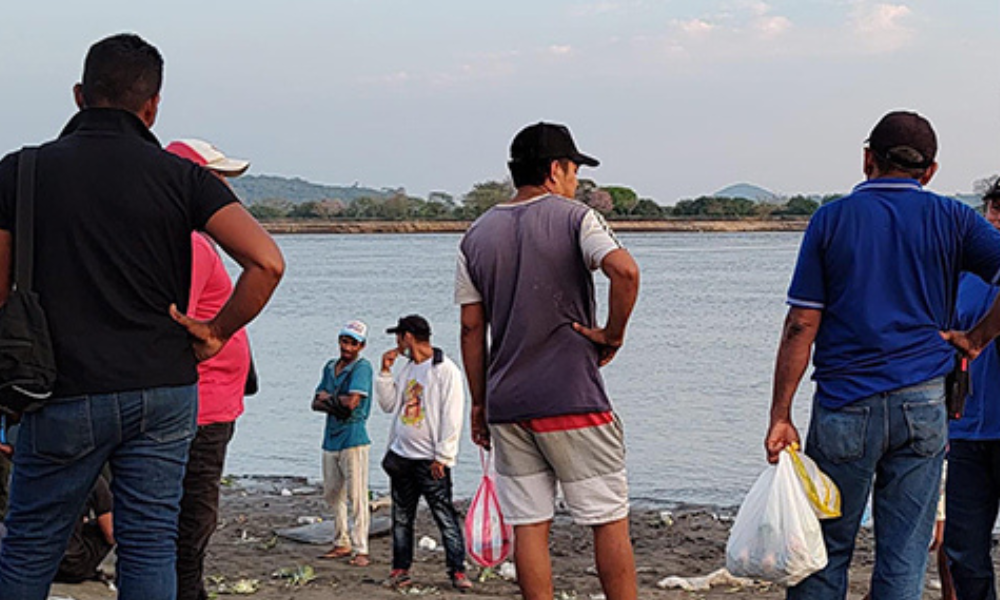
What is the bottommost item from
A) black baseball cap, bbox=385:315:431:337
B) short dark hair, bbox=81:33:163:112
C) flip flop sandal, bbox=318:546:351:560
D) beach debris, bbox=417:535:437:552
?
beach debris, bbox=417:535:437:552

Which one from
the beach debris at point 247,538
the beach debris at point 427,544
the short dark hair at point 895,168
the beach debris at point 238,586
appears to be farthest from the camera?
the beach debris at point 247,538

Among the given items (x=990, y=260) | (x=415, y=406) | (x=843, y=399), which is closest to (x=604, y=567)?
(x=843, y=399)

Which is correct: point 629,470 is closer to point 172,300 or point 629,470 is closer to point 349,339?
point 349,339

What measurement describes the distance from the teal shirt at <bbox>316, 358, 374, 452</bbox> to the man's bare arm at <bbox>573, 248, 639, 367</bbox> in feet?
14.0

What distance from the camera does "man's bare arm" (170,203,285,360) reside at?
410 centimetres

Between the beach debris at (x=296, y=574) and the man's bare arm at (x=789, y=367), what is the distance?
456 cm

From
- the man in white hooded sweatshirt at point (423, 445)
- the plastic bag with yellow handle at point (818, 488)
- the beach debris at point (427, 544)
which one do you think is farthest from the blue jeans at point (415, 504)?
the plastic bag with yellow handle at point (818, 488)

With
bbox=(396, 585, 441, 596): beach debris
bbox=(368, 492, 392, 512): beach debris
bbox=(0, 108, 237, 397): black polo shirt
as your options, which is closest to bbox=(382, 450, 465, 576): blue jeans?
bbox=(396, 585, 441, 596): beach debris

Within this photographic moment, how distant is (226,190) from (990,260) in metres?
2.61

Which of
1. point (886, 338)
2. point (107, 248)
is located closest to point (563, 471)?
point (886, 338)

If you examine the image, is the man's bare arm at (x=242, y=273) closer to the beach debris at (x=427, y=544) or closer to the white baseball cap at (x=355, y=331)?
the white baseball cap at (x=355, y=331)

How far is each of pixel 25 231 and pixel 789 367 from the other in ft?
8.44

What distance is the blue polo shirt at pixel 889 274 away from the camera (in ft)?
15.4

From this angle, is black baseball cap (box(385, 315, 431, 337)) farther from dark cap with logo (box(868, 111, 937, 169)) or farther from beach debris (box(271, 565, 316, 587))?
dark cap with logo (box(868, 111, 937, 169))
